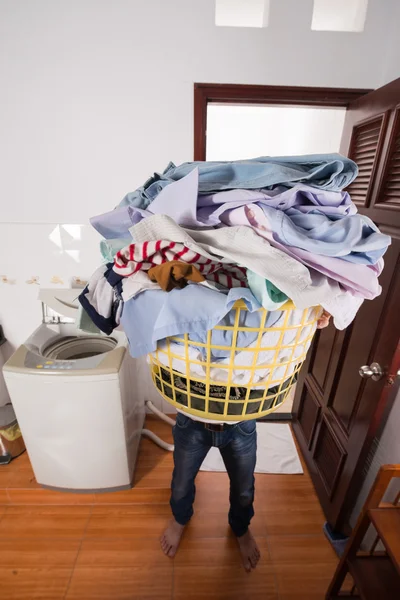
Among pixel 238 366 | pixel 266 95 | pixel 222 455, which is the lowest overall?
pixel 222 455

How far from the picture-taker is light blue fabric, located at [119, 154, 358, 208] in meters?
0.50

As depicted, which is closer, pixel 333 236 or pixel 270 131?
pixel 333 236

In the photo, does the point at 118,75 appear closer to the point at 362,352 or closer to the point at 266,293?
the point at 266,293

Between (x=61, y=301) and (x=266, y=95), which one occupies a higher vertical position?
(x=266, y=95)

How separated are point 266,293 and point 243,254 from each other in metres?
0.07

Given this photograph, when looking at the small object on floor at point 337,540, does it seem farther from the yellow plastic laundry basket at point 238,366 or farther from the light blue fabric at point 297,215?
the light blue fabric at point 297,215

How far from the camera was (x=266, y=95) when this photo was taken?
1.30 metres

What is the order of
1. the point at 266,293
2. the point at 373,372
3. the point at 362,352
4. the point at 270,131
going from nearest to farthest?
the point at 266,293
the point at 373,372
the point at 362,352
the point at 270,131

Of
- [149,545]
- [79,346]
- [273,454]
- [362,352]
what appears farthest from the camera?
[273,454]

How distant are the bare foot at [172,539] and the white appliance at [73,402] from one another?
311 millimetres

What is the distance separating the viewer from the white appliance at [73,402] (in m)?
1.20

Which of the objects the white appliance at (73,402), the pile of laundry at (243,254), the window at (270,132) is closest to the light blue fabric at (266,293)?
the pile of laundry at (243,254)

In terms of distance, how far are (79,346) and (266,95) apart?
4.63 ft

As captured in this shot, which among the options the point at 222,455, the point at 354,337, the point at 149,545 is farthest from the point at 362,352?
the point at 149,545
